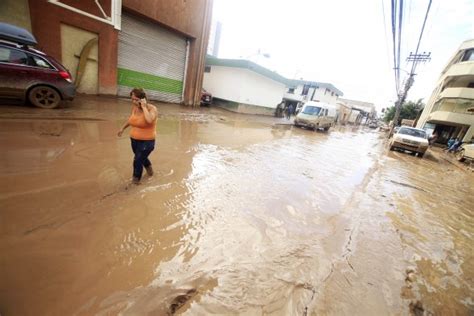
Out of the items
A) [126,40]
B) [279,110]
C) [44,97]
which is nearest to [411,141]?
[279,110]

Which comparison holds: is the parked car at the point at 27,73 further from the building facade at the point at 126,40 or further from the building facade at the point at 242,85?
the building facade at the point at 242,85

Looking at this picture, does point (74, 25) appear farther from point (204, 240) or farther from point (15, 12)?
point (204, 240)

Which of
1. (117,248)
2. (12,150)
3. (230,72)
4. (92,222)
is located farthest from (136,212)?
(230,72)

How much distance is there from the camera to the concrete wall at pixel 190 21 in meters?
11.9

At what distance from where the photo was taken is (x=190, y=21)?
14125 mm

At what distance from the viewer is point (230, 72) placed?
20.0 m

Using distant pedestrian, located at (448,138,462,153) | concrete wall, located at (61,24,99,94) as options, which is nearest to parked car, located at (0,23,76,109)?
concrete wall, located at (61,24,99,94)

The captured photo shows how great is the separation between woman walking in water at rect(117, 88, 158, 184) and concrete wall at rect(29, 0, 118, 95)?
364 inches

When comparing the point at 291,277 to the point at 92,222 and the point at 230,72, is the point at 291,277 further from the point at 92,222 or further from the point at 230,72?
the point at 230,72

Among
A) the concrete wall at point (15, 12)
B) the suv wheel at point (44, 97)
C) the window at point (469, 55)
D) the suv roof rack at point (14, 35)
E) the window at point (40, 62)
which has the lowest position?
the suv wheel at point (44, 97)

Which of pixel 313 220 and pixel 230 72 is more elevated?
pixel 230 72

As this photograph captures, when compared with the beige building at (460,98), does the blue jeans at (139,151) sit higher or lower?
lower

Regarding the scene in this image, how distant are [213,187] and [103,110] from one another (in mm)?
6886

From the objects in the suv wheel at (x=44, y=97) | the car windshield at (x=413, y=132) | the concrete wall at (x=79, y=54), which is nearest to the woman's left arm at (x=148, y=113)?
the suv wheel at (x=44, y=97)
